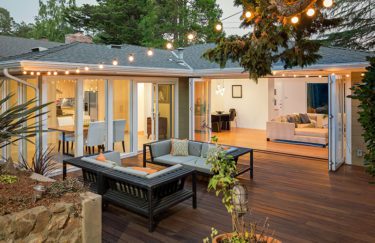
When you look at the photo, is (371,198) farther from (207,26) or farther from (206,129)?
(207,26)

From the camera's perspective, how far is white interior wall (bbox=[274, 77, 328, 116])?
15.2 m

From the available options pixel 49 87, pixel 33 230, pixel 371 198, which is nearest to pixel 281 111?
pixel 371 198

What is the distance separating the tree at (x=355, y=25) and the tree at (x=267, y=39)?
467 inches

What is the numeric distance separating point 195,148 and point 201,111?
3.68m

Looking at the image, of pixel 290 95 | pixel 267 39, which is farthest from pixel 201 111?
pixel 290 95

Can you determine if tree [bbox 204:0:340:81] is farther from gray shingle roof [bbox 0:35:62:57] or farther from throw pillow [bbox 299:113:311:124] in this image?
gray shingle roof [bbox 0:35:62:57]

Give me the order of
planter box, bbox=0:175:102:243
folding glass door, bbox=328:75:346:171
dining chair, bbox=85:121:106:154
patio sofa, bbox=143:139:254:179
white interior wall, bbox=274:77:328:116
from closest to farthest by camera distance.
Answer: planter box, bbox=0:175:102:243 → patio sofa, bbox=143:139:254:179 → folding glass door, bbox=328:75:346:171 → dining chair, bbox=85:121:106:154 → white interior wall, bbox=274:77:328:116

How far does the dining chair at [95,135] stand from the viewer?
8.59 meters

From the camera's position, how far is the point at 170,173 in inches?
206

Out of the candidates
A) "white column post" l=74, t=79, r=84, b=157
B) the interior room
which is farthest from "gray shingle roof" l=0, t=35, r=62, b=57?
the interior room

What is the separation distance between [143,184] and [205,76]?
6.78 metres

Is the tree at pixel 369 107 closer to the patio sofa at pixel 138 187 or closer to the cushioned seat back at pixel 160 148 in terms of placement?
the patio sofa at pixel 138 187

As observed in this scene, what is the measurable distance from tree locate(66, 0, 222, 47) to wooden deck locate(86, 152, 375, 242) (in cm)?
1499

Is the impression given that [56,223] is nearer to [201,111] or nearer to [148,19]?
[201,111]
